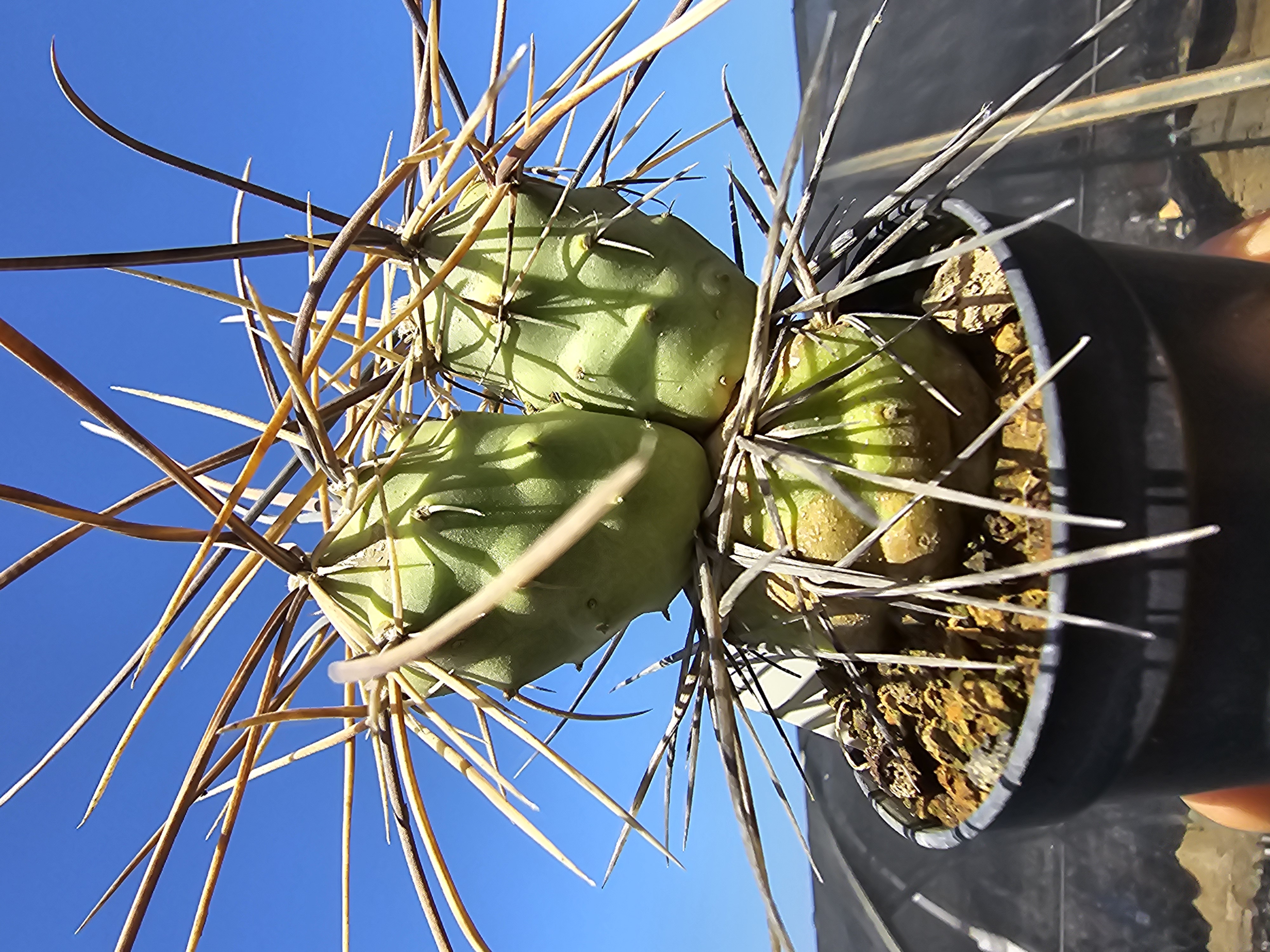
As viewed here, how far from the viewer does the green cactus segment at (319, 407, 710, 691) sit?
279 mm

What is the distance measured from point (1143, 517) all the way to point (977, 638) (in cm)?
7

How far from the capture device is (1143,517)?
0.95 ft

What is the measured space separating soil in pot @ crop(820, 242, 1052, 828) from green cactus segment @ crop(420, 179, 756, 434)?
0.30 ft

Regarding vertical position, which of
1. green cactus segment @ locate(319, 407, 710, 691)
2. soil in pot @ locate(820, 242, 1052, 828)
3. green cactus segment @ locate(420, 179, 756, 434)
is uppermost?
green cactus segment @ locate(420, 179, 756, 434)

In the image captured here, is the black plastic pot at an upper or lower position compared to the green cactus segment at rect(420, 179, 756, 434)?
lower

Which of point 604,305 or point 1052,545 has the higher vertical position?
point 604,305

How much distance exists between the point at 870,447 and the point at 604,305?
0.37ft

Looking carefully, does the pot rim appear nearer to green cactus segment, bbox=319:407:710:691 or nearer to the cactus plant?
the cactus plant

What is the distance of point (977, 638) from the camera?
33cm

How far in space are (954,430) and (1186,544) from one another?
0.28ft

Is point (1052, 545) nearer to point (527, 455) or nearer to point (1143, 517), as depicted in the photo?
point (1143, 517)

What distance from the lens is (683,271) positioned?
0.33 meters

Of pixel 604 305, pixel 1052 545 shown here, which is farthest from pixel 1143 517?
pixel 604 305

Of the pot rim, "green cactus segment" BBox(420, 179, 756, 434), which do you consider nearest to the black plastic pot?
the pot rim
